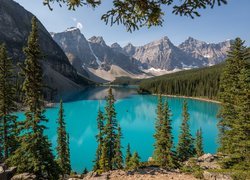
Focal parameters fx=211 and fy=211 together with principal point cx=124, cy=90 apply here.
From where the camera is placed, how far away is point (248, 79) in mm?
18922

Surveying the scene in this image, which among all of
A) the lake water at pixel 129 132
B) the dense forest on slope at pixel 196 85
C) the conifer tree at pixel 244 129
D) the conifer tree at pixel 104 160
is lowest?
the lake water at pixel 129 132

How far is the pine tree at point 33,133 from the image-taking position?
19.1 m

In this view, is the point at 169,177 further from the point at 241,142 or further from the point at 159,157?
the point at 159,157

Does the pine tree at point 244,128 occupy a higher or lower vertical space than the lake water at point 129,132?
higher

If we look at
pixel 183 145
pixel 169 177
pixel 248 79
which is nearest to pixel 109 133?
pixel 183 145

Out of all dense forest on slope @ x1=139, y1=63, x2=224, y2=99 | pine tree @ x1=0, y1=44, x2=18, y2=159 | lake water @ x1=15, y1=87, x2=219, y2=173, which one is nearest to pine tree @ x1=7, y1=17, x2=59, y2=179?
pine tree @ x1=0, y1=44, x2=18, y2=159

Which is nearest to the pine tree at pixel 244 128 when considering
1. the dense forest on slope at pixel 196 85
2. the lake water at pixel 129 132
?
the lake water at pixel 129 132

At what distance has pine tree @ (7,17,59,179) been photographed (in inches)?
752

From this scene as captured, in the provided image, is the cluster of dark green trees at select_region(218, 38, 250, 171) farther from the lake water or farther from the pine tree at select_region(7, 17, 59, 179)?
the lake water

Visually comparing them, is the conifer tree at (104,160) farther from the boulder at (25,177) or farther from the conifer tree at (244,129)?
the conifer tree at (244,129)

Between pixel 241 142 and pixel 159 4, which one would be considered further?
pixel 241 142

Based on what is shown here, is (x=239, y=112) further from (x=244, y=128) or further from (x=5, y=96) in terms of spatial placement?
(x=5, y=96)

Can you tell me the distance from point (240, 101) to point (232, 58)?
24.2ft

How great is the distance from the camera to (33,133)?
19.9 meters
